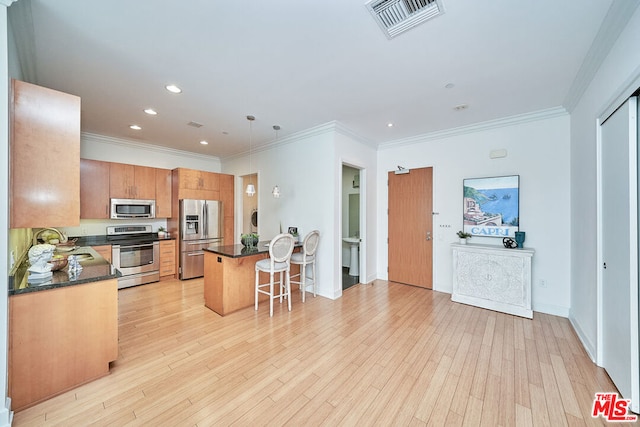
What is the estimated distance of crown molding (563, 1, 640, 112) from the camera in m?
1.68

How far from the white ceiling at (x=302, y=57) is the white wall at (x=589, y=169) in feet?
0.78

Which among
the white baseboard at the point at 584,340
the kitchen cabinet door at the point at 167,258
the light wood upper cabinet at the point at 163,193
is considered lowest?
the white baseboard at the point at 584,340

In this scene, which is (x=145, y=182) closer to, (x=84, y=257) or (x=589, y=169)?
(x=84, y=257)

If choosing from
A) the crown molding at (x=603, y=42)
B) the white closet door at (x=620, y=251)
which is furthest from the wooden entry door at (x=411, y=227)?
the white closet door at (x=620, y=251)

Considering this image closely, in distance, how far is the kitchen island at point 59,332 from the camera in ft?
5.65

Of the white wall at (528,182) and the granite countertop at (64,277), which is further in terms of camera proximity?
the white wall at (528,182)

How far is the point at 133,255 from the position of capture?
4.57 m

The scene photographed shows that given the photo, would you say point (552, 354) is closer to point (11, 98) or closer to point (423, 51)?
point (423, 51)

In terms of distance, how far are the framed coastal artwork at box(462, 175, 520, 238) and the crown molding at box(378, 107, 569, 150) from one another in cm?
79

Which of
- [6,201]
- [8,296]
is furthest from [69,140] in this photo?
[8,296]

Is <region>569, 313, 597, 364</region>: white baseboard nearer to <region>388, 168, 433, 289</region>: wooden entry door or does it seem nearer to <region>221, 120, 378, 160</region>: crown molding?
<region>388, 168, 433, 289</region>: wooden entry door

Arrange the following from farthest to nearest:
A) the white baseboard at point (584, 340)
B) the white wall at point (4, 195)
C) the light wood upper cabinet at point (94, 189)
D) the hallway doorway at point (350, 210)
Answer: the hallway doorway at point (350, 210)
the light wood upper cabinet at point (94, 189)
the white baseboard at point (584, 340)
the white wall at point (4, 195)

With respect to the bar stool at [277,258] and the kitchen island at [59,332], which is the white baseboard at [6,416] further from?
the bar stool at [277,258]

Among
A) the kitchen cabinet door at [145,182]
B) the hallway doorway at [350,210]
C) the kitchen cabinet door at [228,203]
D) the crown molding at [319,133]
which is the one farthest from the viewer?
the hallway doorway at [350,210]
